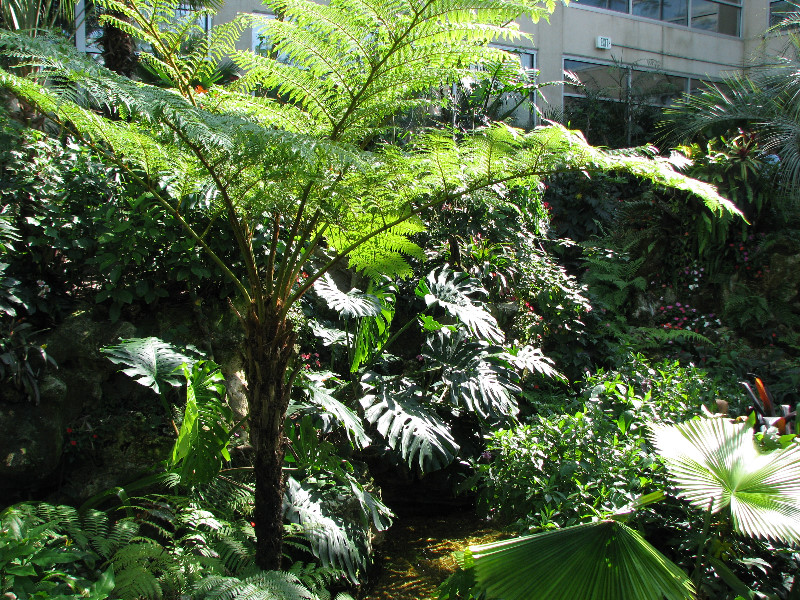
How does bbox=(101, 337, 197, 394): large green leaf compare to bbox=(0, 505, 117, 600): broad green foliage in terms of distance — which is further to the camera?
bbox=(101, 337, 197, 394): large green leaf

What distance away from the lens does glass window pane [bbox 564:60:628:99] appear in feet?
30.6

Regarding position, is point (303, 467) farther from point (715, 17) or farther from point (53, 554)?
point (715, 17)

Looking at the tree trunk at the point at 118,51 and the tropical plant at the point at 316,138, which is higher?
the tree trunk at the point at 118,51

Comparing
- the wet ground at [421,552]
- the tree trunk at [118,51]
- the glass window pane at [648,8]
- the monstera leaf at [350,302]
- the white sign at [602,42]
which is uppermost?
the glass window pane at [648,8]

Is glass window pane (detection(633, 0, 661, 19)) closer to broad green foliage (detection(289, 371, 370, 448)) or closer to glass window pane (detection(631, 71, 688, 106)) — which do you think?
glass window pane (detection(631, 71, 688, 106))

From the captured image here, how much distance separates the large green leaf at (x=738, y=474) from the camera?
5.85 ft

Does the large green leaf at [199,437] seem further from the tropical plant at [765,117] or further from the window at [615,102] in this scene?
the window at [615,102]

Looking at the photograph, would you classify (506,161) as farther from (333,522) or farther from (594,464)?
(333,522)

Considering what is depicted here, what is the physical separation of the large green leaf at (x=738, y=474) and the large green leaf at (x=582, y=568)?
0.93 feet

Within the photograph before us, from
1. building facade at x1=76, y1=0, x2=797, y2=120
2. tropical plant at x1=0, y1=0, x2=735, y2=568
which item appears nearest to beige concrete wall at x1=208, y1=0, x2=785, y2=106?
building facade at x1=76, y1=0, x2=797, y2=120

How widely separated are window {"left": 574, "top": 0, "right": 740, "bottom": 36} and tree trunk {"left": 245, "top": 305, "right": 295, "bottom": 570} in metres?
9.82

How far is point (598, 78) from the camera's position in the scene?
32.3 ft

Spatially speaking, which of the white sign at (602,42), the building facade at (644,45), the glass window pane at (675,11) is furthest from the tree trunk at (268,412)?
the glass window pane at (675,11)

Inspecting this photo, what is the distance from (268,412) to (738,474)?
1.77 metres
